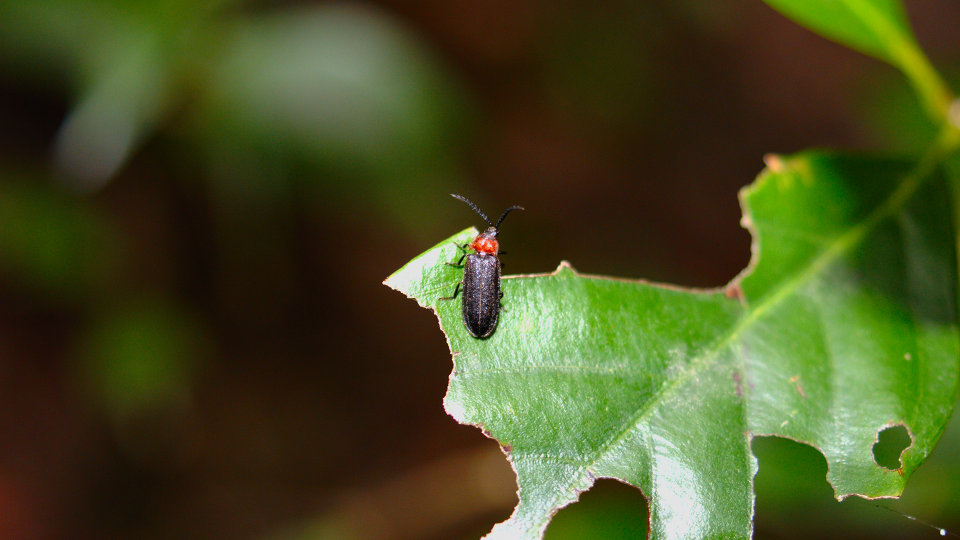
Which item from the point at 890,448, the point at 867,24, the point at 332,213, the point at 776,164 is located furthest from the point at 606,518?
the point at 332,213

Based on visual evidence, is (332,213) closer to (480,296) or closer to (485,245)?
(485,245)

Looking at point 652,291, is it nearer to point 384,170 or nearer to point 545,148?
point 384,170

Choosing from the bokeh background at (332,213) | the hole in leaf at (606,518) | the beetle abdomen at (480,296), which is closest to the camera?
the beetle abdomen at (480,296)

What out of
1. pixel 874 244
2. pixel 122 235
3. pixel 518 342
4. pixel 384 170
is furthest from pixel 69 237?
pixel 874 244

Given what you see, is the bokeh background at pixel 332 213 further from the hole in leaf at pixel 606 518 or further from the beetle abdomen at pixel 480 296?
the beetle abdomen at pixel 480 296

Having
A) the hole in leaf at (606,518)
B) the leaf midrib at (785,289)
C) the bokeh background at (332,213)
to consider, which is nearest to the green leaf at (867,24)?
the leaf midrib at (785,289)
